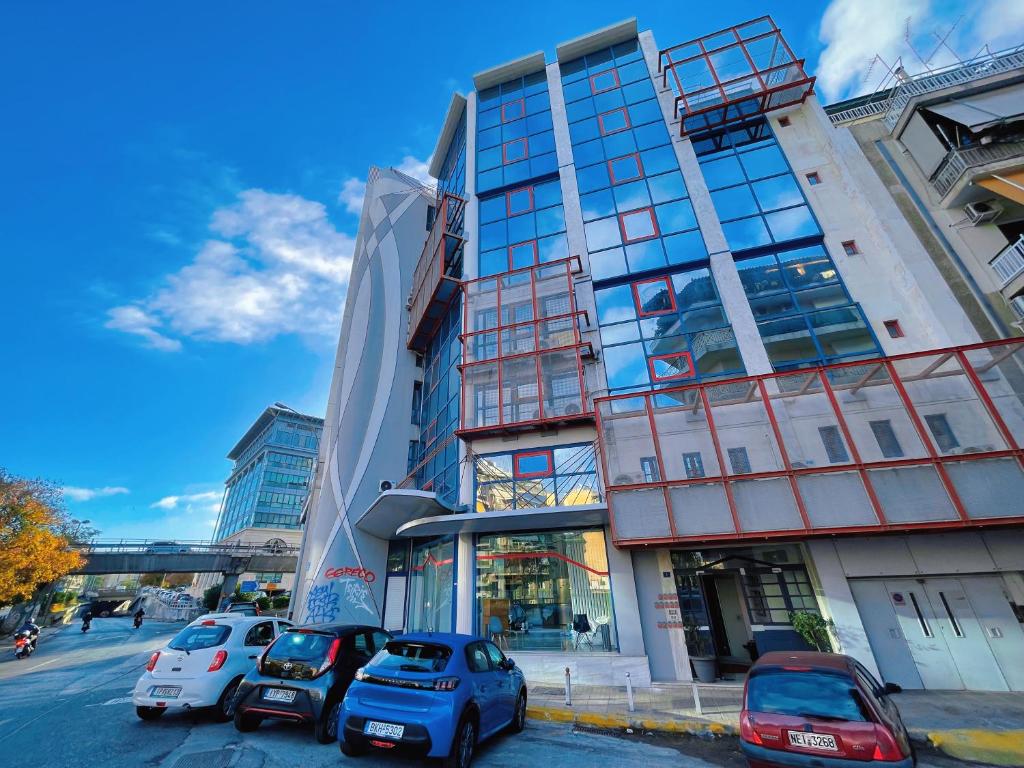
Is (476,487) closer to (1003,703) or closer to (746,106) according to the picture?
(1003,703)

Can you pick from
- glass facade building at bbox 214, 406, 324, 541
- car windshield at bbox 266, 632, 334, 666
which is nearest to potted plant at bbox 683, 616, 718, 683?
car windshield at bbox 266, 632, 334, 666

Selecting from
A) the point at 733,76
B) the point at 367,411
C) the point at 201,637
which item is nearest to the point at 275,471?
the point at 367,411

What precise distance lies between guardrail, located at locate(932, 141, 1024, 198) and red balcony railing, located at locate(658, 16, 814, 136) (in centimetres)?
679

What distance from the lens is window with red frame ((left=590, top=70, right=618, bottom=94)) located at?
2306 cm

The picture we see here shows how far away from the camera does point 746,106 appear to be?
64.5 ft

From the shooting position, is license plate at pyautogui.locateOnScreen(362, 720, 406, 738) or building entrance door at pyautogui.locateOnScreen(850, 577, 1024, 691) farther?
building entrance door at pyautogui.locateOnScreen(850, 577, 1024, 691)

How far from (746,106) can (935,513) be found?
18571 millimetres

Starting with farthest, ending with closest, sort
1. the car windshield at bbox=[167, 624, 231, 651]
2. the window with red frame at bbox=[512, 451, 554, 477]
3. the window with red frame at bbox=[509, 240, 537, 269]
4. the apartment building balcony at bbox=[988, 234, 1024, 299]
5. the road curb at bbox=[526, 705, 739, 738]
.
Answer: the window with red frame at bbox=[509, 240, 537, 269] < the window with red frame at bbox=[512, 451, 554, 477] < the apartment building balcony at bbox=[988, 234, 1024, 299] < the road curb at bbox=[526, 705, 739, 738] < the car windshield at bbox=[167, 624, 231, 651]

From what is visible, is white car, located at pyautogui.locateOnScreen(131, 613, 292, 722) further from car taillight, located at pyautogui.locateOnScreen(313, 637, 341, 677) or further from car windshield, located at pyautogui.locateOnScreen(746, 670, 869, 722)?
car windshield, located at pyautogui.locateOnScreen(746, 670, 869, 722)

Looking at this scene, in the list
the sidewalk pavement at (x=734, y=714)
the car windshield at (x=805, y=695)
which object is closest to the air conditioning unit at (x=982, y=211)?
the sidewalk pavement at (x=734, y=714)

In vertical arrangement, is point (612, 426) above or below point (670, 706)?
above

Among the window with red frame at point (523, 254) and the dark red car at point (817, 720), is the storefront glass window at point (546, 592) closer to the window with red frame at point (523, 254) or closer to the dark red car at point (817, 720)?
the dark red car at point (817, 720)

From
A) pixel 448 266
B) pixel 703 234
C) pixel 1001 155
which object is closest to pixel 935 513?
pixel 703 234

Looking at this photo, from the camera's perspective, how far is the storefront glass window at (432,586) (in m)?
15.8
